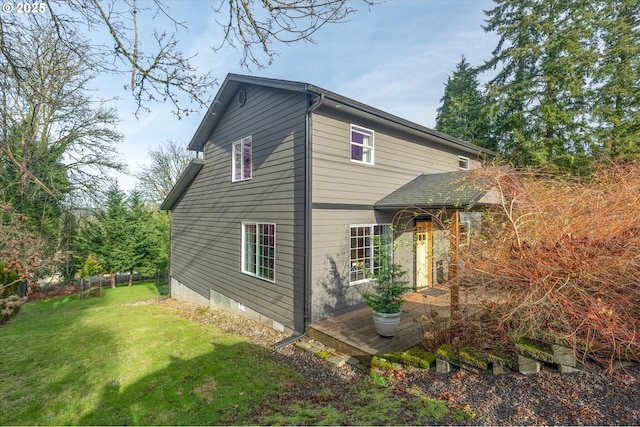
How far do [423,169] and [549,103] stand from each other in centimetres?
890

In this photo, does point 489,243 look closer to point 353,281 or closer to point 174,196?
point 353,281

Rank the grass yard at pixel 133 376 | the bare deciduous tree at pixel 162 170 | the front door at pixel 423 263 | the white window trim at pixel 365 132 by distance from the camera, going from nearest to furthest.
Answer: the grass yard at pixel 133 376, the white window trim at pixel 365 132, the front door at pixel 423 263, the bare deciduous tree at pixel 162 170

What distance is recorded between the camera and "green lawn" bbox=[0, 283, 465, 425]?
137 inches

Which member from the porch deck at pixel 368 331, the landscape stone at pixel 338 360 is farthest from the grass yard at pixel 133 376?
the porch deck at pixel 368 331

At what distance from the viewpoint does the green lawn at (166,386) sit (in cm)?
348

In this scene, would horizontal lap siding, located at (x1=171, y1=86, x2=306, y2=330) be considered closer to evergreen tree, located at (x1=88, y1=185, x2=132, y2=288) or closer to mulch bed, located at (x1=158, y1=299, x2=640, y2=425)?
mulch bed, located at (x1=158, y1=299, x2=640, y2=425)

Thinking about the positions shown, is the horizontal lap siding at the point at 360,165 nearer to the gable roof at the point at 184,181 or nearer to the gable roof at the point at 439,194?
the gable roof at the point at 439,194

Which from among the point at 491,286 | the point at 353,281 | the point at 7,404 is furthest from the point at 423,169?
the point at 7,404

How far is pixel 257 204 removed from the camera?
28.1ft

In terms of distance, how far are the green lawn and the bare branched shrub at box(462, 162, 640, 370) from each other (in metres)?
1.58

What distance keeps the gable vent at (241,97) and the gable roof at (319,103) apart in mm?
180

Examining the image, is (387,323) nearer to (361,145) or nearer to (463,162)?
(361,145)

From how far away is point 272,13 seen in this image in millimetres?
3182

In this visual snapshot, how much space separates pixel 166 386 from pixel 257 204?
16.2ft
